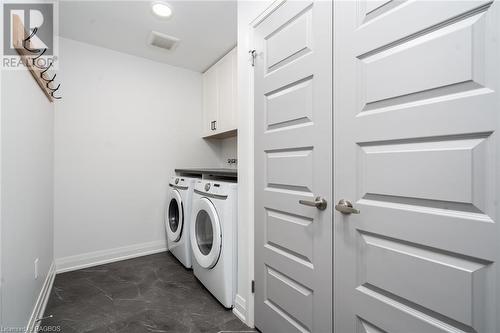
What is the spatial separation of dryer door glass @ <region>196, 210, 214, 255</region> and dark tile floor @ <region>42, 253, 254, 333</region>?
1.24ft

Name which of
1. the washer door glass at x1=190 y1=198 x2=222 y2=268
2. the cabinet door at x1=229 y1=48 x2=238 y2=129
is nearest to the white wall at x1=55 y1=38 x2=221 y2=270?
the cabinet door at x1=229 y1=48 x2=238 y2=129

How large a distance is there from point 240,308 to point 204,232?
675mm

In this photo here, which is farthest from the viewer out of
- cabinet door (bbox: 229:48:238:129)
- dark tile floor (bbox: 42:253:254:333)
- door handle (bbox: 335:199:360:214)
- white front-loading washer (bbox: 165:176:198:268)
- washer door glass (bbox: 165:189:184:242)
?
cabinet door (bbox: 229:48:238:129)

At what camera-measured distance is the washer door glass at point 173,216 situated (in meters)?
2.41

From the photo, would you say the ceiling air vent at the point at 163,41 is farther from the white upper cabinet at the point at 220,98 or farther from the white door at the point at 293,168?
the white door at the point at 293,168

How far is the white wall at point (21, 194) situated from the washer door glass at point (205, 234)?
1.06m

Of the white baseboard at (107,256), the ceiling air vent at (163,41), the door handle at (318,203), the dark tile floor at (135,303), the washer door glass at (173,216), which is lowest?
the dark tile floor at (135,303)

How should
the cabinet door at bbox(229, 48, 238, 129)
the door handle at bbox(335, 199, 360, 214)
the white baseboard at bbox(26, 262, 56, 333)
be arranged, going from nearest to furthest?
the door handle at bbox(335, 199, 360, 214) → the white baseboard at bbox(26, 262, 56, 333) → the cabinet door at bbox(229, 48, 238, 129)

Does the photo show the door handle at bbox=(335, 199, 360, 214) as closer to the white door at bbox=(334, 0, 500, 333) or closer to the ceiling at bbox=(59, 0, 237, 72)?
the white door at bbox=(334, 0, 500, 333)

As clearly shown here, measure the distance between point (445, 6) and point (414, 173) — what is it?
55 cm

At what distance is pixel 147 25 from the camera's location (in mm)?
2174

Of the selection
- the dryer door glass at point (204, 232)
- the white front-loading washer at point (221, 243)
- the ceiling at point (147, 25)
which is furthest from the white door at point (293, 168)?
the ceiling at point (147, 25)

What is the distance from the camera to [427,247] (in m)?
0.77

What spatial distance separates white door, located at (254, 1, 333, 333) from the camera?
1081mm
